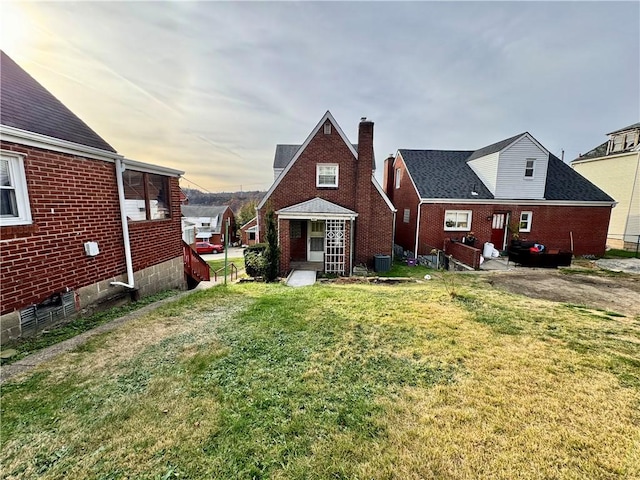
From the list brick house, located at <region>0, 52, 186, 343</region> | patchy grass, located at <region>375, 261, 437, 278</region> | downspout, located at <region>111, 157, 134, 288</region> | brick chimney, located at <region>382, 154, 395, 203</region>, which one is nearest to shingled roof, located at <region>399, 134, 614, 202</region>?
brick chimney, located at <region>382, 154, 395, 203</region>

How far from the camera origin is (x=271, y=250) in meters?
11.7

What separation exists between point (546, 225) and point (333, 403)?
18.4 m

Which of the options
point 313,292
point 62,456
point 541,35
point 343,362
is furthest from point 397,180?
point 62,456

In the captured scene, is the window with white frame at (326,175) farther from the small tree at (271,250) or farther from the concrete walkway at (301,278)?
the concrete walkway at (301,278)

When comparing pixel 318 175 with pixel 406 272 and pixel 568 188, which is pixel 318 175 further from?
pixel 568 188

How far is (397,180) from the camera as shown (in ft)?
64.8

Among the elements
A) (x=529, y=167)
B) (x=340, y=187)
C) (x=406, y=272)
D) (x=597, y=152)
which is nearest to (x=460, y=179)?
(x=529, y=167)

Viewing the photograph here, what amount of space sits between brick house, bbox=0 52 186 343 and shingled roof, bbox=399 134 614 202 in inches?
547

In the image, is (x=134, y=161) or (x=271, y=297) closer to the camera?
(x=134, y=161)

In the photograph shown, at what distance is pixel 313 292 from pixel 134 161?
613 cm

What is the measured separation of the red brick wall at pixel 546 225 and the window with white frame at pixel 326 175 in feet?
18.4

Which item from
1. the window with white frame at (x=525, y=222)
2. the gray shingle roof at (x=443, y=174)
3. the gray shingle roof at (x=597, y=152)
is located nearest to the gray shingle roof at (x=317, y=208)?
the gray shingle roof at (x=443, y=174)

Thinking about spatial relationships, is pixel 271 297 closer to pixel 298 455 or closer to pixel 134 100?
pixel 298 455

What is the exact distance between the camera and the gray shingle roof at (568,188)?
51.6 ft
